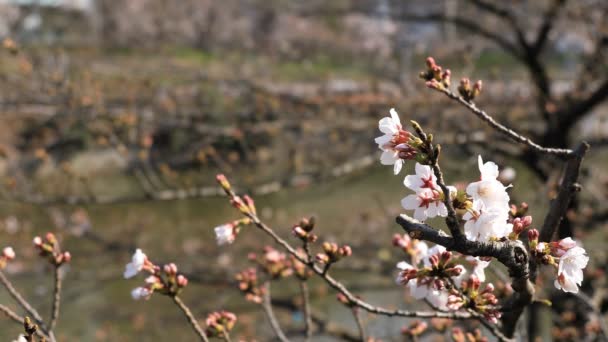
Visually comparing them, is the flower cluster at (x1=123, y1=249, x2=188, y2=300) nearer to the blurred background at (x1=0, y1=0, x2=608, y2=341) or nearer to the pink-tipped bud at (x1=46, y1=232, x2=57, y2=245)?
the pink-tipped bud at (x1=46, y1=232, x2=57, y2=245)

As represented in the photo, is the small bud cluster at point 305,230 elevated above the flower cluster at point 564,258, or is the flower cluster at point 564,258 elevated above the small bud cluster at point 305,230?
the small bud cluster at point 305,230

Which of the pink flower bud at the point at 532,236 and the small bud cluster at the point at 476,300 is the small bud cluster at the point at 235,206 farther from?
the pink flower bud at the point at 532,236

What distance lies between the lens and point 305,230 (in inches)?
56.1

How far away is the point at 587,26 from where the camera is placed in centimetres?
497

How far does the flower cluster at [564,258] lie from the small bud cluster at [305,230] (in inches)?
20.4

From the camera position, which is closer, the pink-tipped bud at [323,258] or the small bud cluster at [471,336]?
the pink-tipped bud at [323,258]

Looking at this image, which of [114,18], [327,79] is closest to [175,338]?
[327,79]

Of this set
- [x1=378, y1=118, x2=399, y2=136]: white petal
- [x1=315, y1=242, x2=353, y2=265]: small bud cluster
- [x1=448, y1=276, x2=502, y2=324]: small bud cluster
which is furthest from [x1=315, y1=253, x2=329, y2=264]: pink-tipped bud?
[x1=378, y1=118, x2=399, y2=136]: white petal

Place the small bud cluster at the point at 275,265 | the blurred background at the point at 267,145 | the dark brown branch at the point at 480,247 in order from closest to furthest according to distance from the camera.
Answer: the dark brown branch at the point at 480,247 < the small bud cluster at the point at 275,265 < the blurred background at the point at 267,145

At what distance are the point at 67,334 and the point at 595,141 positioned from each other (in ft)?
24.6

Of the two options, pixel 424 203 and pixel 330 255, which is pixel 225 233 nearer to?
pixel 330 255

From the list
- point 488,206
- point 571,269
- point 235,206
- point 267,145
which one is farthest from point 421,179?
point 267,145

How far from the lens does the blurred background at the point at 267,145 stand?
4.07 meters

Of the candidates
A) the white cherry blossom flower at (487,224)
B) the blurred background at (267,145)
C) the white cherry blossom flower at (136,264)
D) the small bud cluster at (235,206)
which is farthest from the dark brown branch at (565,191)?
the blurred background at (267,145)
